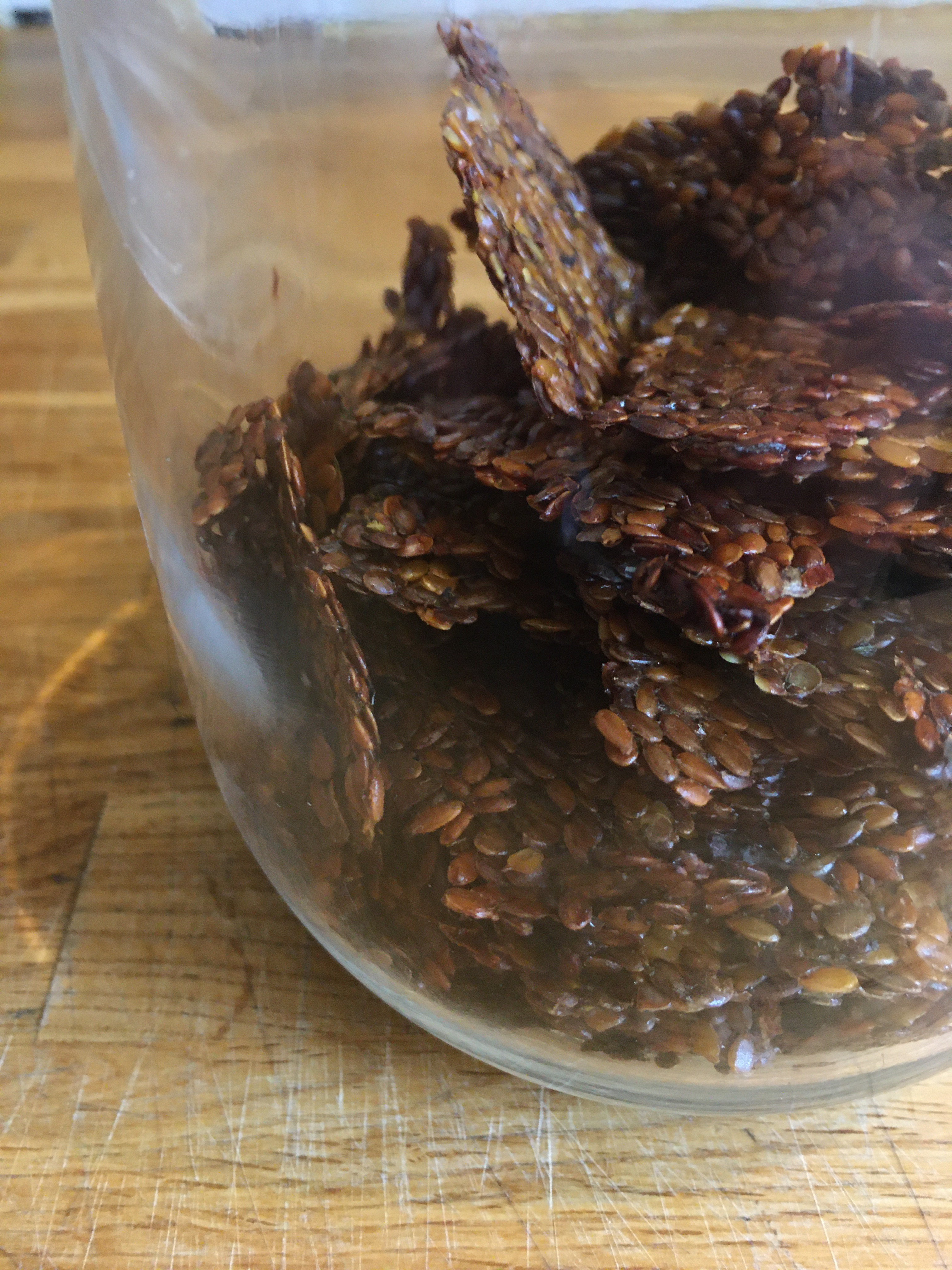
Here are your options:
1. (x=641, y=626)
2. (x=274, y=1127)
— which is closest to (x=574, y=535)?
(x=641, y=626)

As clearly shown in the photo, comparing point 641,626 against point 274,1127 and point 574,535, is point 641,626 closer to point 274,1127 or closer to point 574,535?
point 574,535

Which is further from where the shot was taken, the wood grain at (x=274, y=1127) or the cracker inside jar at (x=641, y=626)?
the wood grain at (x=274, y=1127)

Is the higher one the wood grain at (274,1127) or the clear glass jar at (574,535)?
the clear glass jar at (574,535)

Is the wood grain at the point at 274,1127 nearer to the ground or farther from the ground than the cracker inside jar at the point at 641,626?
nearer to the ground

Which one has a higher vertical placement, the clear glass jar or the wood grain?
the clear glass jar

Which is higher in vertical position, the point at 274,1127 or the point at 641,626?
the point at 641,626

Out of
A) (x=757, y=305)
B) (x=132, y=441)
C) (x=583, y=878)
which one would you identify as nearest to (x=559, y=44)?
(x=757, y=305)

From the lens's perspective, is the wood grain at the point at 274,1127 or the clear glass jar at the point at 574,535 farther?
the wood grain at the point at 274,1127

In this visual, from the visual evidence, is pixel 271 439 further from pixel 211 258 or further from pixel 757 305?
pixel 757 305
